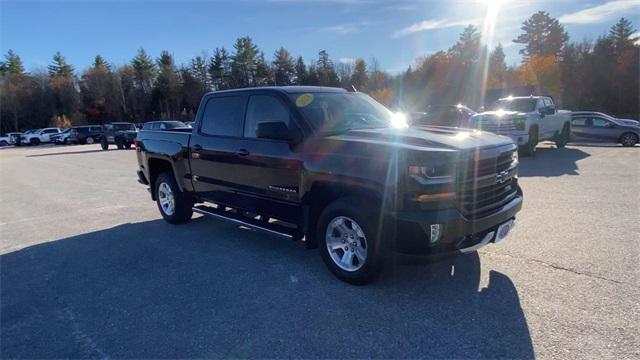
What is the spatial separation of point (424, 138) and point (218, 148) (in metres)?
2.82

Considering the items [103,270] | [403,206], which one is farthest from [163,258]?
[403,206]

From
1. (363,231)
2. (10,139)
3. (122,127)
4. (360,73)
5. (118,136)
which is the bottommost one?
(10,139)

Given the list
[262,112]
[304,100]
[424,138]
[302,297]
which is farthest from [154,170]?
[424,138]

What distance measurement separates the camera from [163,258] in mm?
5266

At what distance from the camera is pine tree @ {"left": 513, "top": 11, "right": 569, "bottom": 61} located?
2640 inches

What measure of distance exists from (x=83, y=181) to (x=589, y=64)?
6239 centimetres

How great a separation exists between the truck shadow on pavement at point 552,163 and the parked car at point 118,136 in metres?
24.8

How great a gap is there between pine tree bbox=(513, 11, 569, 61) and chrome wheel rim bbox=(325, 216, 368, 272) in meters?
73.5

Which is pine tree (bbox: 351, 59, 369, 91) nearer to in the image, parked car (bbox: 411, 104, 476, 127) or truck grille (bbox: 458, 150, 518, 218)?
parked car (bbox: 411, 104, 476, 127)

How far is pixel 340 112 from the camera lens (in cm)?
504

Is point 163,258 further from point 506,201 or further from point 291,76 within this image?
point 291,76

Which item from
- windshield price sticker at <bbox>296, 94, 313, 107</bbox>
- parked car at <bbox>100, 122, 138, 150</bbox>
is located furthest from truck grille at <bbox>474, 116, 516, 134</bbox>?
parked car at <bbox>100, 122, 138, 150</bbox>

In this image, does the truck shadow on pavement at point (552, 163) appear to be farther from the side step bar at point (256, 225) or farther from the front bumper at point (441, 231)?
the side step bar at point (256, 225)

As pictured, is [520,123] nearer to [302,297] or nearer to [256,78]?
[302,297]
